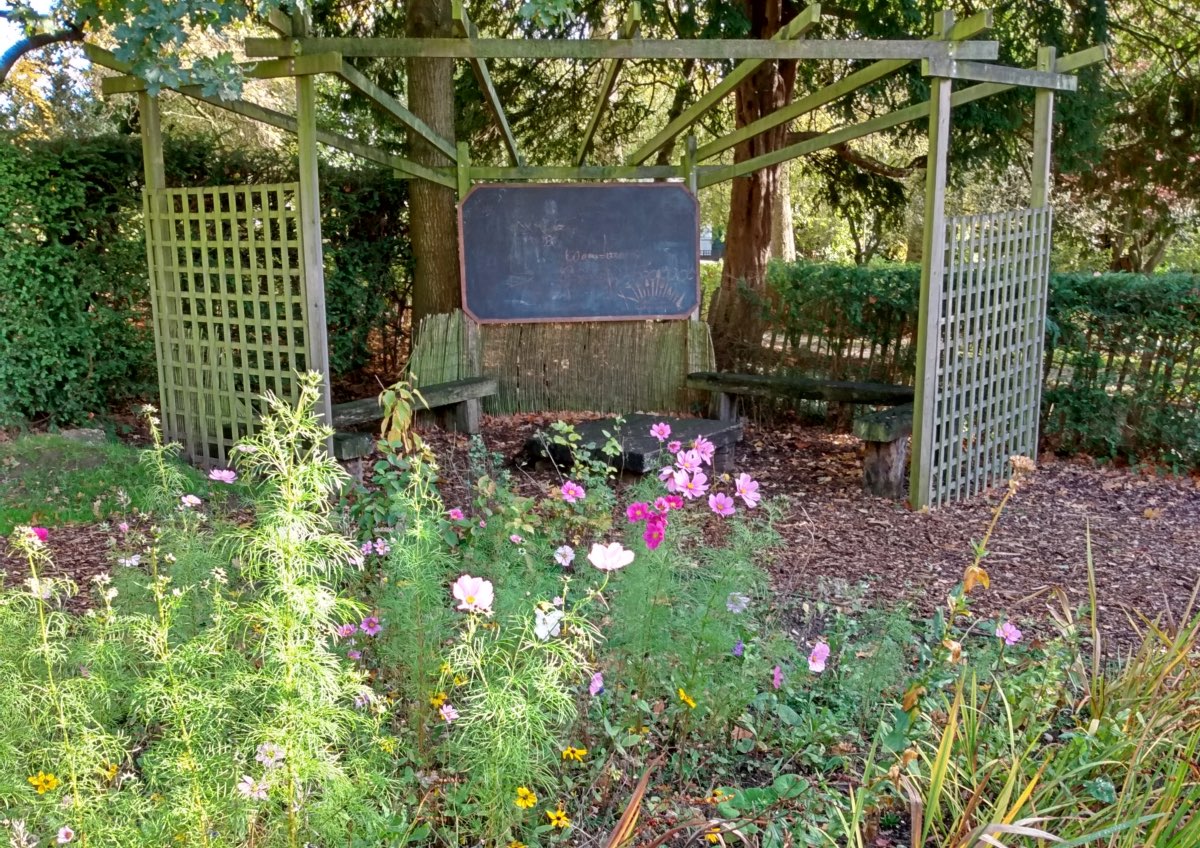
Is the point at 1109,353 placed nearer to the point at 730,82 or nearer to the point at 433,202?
the point at 730,82

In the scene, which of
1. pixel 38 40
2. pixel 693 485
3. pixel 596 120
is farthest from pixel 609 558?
pixel 38 40

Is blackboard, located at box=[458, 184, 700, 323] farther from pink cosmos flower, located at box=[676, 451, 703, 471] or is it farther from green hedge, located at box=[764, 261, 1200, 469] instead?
pink cosmos flower, located at box=[676, 451, 703, 471]

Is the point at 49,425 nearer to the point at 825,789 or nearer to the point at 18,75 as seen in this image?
the point at 825,789

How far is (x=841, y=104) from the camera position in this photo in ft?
31.3

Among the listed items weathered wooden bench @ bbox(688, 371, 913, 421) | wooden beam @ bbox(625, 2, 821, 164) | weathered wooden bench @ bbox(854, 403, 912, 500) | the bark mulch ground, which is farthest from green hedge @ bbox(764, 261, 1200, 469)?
wooden beam @ bbox(625, 2, 821, 164)

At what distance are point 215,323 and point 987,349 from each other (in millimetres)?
4734

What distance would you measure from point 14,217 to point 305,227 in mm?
2288

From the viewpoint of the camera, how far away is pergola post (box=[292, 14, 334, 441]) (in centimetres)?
520

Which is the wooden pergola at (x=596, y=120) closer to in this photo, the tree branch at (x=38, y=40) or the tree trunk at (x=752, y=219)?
the tree branch at (x=38, y=40)

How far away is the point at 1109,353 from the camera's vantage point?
23.0 feet

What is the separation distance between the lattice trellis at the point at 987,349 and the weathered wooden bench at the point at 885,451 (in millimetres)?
201

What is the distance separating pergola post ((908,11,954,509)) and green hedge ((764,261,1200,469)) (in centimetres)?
188

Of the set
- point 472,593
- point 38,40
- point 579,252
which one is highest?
point 38,40

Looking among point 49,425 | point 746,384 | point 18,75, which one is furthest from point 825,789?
point 18,75
